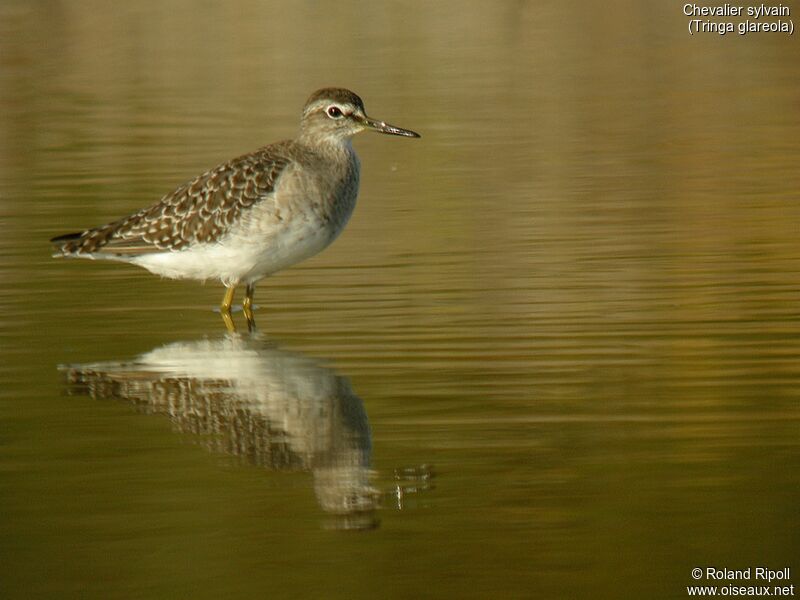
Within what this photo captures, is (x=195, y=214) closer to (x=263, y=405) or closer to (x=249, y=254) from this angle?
(x=249, y=254)

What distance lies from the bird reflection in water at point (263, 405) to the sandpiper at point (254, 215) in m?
0.83

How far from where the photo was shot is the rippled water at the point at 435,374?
27.4ft

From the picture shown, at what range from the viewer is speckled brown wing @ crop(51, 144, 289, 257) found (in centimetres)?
1383

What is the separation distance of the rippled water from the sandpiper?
1.41ft

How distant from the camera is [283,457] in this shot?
32.2ft

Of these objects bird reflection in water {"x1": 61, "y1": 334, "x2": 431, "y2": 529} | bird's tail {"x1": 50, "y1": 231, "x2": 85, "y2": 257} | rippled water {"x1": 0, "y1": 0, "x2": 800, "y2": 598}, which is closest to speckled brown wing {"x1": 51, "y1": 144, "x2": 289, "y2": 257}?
bird's tail {"x1": 50, "y1": 231, "x2": 85, "y2": 257}

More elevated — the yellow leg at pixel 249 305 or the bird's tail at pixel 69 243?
the bird's tail at pixel 69 243

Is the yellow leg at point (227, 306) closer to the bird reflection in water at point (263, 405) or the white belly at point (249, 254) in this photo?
the white belly at point (249, 254)

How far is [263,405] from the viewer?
10844mm

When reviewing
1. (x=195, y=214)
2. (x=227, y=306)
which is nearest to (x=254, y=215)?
(x=195, y=214)

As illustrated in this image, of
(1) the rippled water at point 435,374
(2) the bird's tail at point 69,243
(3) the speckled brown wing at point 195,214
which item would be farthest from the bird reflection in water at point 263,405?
(2) the bird's tail at point 69,243

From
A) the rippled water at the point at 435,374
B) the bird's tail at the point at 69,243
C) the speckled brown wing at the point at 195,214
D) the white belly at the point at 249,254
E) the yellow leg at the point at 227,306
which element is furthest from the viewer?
the bird's tail at the point at 69,243

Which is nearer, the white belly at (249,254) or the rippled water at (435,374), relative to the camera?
the rippled water at (435,374)

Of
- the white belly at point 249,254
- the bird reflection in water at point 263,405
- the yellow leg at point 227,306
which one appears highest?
the white belly at point 249,254
